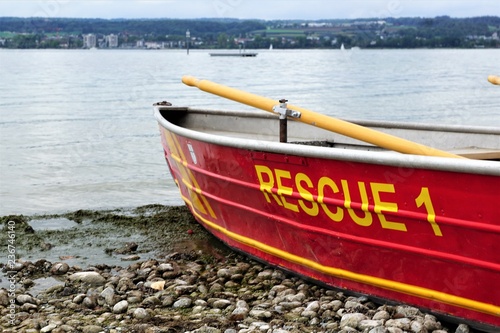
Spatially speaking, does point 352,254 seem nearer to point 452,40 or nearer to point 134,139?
point 134,139

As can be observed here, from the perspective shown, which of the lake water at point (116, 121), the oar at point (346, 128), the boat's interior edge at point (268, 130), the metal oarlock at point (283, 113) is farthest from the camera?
the lake water at point (116, 121)

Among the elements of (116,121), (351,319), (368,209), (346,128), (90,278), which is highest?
(346,128)

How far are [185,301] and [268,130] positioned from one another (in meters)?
3.84

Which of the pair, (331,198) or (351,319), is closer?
(351,319)

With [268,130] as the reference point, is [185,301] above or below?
below

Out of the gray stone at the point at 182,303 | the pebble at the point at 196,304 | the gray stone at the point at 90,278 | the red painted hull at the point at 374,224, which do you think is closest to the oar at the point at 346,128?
the red painted hull at the point at 374,224

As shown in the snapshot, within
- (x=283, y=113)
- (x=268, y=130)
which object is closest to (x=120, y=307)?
(x=283, y=113)

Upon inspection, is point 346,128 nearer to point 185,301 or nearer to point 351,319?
point 351,319

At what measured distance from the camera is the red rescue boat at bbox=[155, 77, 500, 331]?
533 centimetres

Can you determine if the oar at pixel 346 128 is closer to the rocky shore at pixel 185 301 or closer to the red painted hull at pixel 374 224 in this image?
the red painted hull at pixel 374 224

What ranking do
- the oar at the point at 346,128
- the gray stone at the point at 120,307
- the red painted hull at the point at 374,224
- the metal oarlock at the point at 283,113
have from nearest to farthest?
the red painted hull at the point at 374,224 → the oar at the point at 346,128 → the gray stone at the point at 120,307 → the metal oarlock at the point at 283,113

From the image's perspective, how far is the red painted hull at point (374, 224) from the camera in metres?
5.32

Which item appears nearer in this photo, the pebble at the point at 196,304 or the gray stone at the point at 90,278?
the pebble at the point at 196,304

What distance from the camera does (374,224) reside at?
588 centimetres
